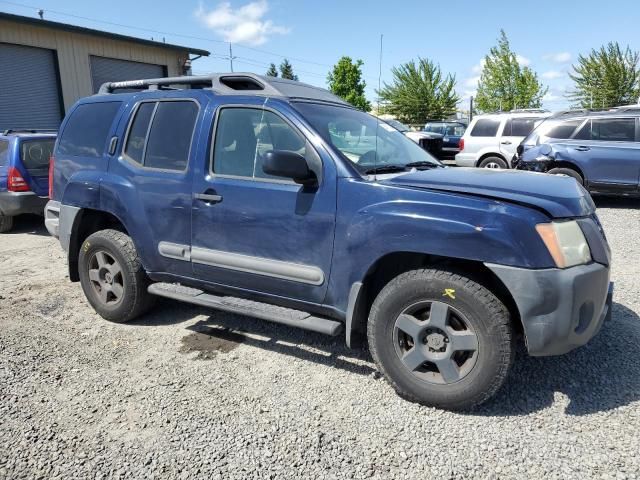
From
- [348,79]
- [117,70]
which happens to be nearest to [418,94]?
[348,79]

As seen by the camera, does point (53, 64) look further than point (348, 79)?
No

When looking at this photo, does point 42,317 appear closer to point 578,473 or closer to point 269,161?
point 269,161

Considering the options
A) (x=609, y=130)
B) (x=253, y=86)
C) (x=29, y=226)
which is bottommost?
(x=29, y=226)

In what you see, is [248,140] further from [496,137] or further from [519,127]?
[519,127]

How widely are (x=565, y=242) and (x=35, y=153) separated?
819 cm

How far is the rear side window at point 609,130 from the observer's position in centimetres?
934

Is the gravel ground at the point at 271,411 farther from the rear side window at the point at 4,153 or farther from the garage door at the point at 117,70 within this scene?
the garage door at the point at 117,70

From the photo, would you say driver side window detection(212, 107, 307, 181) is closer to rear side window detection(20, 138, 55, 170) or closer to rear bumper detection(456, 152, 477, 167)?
rear side window detection(20, 138, 55, 170)

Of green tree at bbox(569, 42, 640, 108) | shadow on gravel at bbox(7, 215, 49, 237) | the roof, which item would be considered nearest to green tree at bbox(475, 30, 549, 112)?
green tree at bbox(569, 42, 640, 108)

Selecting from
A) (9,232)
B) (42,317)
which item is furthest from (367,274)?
(9,232)

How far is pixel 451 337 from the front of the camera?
282 cm

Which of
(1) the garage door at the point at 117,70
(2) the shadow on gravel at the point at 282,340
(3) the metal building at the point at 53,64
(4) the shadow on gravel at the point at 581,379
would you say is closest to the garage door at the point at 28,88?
(3) the metal building at the point at 53,64

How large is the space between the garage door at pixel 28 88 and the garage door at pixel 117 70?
1.46 metres

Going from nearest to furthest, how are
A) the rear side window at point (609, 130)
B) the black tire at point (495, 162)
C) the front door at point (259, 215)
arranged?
the front door at point (259, 215) → the rear side window at point (609, 130) → the black tire at point (495, 162)
